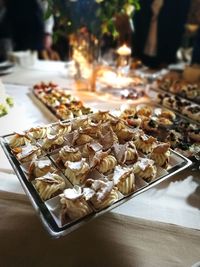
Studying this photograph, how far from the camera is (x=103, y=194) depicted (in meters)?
0.57

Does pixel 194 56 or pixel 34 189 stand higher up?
pixel 194 56

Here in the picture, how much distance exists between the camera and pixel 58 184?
631 millimetres

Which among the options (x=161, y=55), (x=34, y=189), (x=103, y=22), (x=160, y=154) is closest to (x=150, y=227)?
(x=160, y=154)

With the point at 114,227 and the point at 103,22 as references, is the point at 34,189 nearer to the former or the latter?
the point at 114,227

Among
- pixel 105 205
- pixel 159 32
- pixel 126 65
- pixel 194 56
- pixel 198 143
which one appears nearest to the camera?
A: pixel 105 205

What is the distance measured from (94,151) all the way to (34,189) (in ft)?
0.65

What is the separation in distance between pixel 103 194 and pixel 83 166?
0.11 meters

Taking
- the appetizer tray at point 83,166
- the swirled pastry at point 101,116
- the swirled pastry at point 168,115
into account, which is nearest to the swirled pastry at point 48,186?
the appetizer tray at point 83,166

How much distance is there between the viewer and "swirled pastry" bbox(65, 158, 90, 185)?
65 centimetres

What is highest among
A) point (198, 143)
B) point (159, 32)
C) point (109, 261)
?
point (159, 32)

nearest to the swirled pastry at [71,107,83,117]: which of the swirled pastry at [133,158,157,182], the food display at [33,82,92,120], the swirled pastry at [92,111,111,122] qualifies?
the food display at [33,82,92,120]

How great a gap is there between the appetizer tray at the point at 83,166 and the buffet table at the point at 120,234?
0.10m

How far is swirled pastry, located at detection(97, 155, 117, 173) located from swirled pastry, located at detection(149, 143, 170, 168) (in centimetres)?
11

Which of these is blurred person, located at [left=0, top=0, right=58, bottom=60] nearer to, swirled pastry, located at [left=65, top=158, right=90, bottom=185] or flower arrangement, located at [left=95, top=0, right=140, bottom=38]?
flower arrangement, located at [left=95, top=0, right=140, bottom=38]
